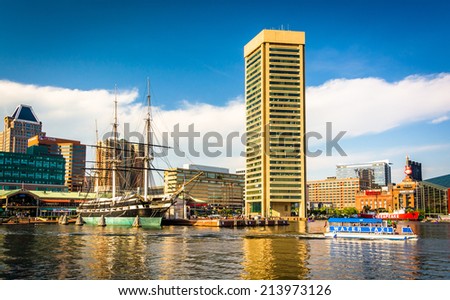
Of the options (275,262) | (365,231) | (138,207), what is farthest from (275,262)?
(138,207)

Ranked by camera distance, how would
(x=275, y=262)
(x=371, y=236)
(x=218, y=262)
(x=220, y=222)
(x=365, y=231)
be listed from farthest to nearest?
(x=220, y=222)
(x=365, y=231)
(x=371, y=236)
(x=218, y=262)
(x=275, y=262)

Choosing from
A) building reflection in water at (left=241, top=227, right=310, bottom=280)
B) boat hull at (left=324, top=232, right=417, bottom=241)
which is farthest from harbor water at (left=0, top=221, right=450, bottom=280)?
boat hull at (left=324, top=232, right=417, bottom=241)

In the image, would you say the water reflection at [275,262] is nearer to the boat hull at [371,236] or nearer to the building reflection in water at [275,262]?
the building reflection in water at [275,262]

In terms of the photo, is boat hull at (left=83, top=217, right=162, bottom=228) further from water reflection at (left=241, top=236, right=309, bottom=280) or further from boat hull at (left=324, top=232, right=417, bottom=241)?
water reflection at (left=241, top=236, right=309, bottom=280)

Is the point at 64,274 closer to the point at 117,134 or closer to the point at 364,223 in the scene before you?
the point at 364,223

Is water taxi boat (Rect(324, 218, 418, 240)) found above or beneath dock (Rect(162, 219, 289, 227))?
above

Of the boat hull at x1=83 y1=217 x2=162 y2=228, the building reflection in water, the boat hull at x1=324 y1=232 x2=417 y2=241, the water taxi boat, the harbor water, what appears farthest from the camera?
the boat hull at x1=83 y1=217 x2=162 y2=228

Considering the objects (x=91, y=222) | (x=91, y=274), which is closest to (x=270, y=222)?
(x=91, y=222)

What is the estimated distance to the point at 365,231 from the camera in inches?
3497

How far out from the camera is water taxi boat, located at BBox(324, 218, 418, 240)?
8525cm

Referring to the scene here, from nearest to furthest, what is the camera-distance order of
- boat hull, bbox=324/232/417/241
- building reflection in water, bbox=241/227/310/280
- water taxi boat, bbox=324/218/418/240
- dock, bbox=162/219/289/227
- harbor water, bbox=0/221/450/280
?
1. building reflection in water, bbox=241/227/310/280
2. harbor water, bbox=0/221/450/280
3. boat hull, bbox=324/232/417/241
4. water taxi boat, bbox=324/218/418/240
5. dock, bbox=162/219/289/227

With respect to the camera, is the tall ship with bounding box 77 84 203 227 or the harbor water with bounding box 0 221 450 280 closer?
the harbor water with bounding box 0 221 450 280

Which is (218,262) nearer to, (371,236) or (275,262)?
(275,262)

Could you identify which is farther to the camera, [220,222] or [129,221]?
[220,222]
